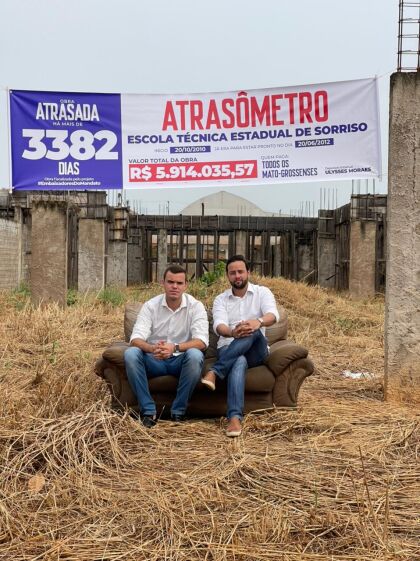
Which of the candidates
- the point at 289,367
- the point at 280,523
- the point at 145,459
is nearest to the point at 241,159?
the point at 289,367

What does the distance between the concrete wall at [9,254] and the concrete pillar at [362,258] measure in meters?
9.00

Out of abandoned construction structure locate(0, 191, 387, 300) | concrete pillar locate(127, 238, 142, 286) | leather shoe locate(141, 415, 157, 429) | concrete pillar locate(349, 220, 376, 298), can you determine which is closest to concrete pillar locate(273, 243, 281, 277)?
abandoned construction structure locate(0, 191, 387, 300)

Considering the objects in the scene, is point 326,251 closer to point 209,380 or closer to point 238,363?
point 238,363

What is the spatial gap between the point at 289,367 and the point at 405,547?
2392 millimetres

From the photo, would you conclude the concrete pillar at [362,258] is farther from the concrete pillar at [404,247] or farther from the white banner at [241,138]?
the concrete pillar at [404,247]

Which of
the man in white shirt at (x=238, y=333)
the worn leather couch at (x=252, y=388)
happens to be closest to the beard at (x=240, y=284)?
the man in white shirt at (x=238, y=333)

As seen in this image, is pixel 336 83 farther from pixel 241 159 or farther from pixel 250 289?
pixel 250 289

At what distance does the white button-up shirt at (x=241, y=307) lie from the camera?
17.5 feet

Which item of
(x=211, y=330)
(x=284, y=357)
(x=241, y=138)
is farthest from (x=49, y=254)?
(x=284, y=357)

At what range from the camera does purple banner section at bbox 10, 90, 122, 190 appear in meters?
8.05

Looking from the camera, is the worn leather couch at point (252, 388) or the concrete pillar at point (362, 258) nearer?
the worn leather couch at point (252, 388)

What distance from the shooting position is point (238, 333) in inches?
197

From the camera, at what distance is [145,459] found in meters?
3.99

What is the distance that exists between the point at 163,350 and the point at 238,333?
614 mm
